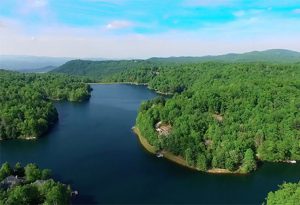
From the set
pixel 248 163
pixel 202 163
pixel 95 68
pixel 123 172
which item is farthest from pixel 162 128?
pixel 95 68

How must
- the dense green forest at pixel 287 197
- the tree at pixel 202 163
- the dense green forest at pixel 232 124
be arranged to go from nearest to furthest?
the dense green forest at pixel 287 197, the tree at pixel 202 163, the dense green forest at pixel 232 124

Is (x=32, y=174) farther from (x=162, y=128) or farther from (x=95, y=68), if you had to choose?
(x=95, y=68)

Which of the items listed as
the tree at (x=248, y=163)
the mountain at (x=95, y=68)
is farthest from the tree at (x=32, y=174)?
the mountain at (x=95, y=68)

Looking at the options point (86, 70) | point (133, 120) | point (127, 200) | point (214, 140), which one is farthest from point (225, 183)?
point (86, 70)

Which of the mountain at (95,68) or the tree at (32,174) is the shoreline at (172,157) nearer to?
the tree at (32,174)

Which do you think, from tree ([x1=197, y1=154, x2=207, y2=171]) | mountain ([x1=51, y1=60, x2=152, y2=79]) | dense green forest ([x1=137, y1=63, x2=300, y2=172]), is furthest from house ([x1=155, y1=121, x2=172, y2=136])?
mountain ([x1=51, y1=60, x2=152, y2=79])
